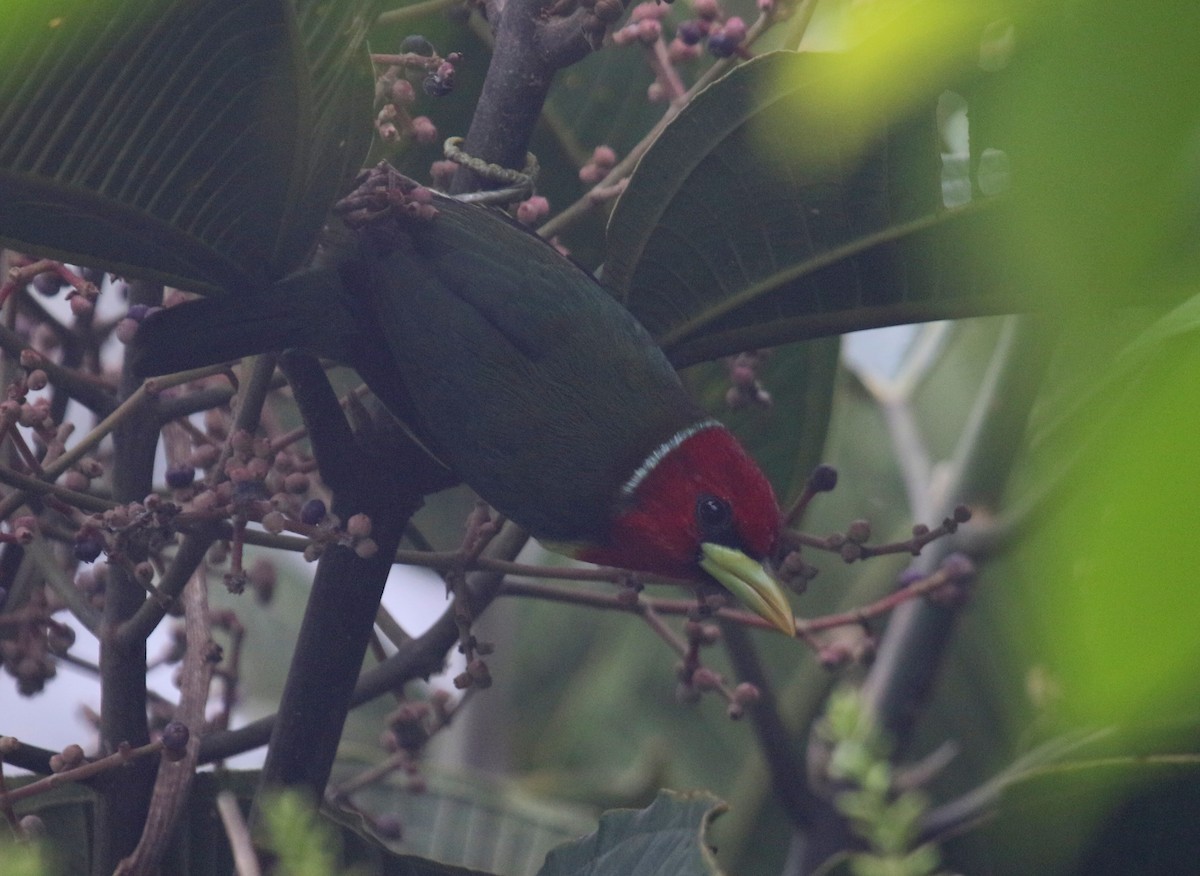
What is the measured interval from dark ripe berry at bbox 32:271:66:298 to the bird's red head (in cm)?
85

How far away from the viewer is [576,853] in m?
1.48

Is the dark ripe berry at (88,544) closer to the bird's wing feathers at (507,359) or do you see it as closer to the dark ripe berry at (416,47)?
the bird's wing feathers at (507,359)

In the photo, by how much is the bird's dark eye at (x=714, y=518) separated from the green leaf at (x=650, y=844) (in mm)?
630

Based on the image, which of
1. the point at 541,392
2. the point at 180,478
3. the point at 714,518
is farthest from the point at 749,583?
the point at 180,478

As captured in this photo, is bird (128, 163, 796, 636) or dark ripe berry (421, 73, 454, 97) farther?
bird (128, 163, 796, 636)

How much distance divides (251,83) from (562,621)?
2.39 m

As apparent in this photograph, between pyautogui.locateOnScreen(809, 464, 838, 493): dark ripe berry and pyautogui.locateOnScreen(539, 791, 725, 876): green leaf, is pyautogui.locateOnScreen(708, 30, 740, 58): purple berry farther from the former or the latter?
pyautogui.locateOnScreen(539, 791, 725, 876): green leaf

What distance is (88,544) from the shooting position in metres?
1.44

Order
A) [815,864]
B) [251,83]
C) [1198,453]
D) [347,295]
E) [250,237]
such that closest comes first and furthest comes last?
[1198,453] → [251,83] → [250,237] → [347,295] → [815,864]

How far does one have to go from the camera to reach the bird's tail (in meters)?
1.62

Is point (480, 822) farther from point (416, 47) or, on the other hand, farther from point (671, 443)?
point (416, 47)

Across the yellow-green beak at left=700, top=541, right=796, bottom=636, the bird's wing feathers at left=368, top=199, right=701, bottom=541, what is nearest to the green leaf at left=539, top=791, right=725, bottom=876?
the yellow-green beak at left=700, top=541, right=796, bottom=636

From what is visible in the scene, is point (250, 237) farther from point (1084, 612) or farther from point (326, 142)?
point (1084, 612)

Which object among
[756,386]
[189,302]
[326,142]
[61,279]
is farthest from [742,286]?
[61,279]
